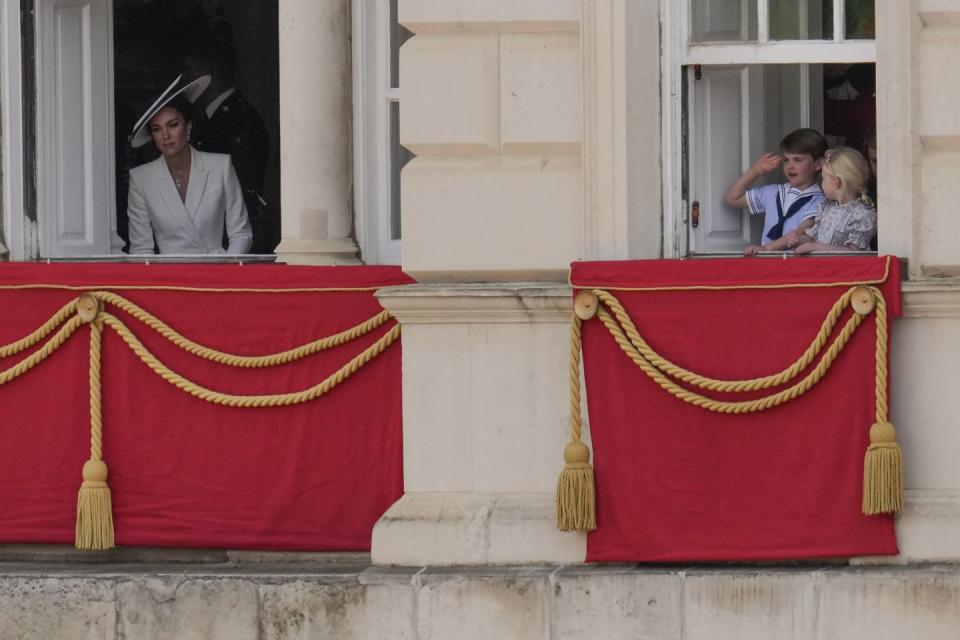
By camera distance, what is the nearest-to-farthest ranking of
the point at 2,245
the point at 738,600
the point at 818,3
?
the point at 738,600
the point at 818,3
the point at 2,245

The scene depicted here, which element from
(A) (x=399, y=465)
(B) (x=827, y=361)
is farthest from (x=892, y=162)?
(A) (x=399, y=465)

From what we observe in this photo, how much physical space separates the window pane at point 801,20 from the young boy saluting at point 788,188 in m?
0.44

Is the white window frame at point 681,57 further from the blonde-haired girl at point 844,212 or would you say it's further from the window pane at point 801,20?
the blonde-haired girl at point 844,212

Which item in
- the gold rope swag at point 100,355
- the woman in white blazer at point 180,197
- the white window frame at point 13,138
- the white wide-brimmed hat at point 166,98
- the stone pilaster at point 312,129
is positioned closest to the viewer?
the gold rope swag at point 100,355

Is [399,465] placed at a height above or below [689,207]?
below

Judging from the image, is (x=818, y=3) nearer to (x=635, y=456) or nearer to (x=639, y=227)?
(x=639, y=227)

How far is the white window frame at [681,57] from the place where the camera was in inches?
414

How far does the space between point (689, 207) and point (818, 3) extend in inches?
41.9

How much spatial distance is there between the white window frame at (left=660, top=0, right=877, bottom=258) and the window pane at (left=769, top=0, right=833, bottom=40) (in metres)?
0.03

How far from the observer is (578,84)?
33.9ft

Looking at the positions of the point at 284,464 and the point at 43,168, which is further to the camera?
the point at 43,168

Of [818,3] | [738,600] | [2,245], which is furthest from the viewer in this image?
[2,245]

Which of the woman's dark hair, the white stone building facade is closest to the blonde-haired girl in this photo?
the white stone building facade

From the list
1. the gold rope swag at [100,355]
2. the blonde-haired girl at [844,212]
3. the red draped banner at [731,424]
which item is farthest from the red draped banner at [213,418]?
the blonde-haired girl at [844,212]
